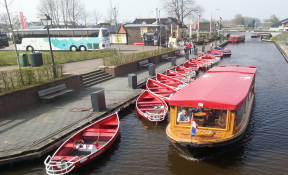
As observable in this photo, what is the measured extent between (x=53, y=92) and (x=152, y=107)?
605cm

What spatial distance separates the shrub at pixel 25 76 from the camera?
1138 cm

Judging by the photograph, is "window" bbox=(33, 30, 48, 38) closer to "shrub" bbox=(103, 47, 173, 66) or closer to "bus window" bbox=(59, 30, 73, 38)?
"bus window" bbox=(59, 30, 73, 38)

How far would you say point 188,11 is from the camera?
210 ft

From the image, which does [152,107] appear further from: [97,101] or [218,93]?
[218,93]

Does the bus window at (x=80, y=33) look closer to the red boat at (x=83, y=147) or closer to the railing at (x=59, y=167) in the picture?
the red boat at (x=83, y=147)

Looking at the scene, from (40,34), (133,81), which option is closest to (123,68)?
(133,81)

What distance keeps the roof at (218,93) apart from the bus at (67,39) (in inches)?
924

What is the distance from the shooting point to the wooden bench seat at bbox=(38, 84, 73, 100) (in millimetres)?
12297

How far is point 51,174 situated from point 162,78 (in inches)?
482

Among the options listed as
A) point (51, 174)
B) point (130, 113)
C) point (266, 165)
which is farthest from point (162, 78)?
point (51, 174)

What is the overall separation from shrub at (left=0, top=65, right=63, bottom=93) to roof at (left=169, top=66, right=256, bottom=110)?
8647 mm

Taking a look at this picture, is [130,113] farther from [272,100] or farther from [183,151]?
[272,100]

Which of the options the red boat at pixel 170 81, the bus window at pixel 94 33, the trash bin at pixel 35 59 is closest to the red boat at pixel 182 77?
the red boat at pixel 170 81

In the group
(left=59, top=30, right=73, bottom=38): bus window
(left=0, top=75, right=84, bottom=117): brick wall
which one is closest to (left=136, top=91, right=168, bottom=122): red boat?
(left=0, top=75, right=84, bottom=117): brick wall
